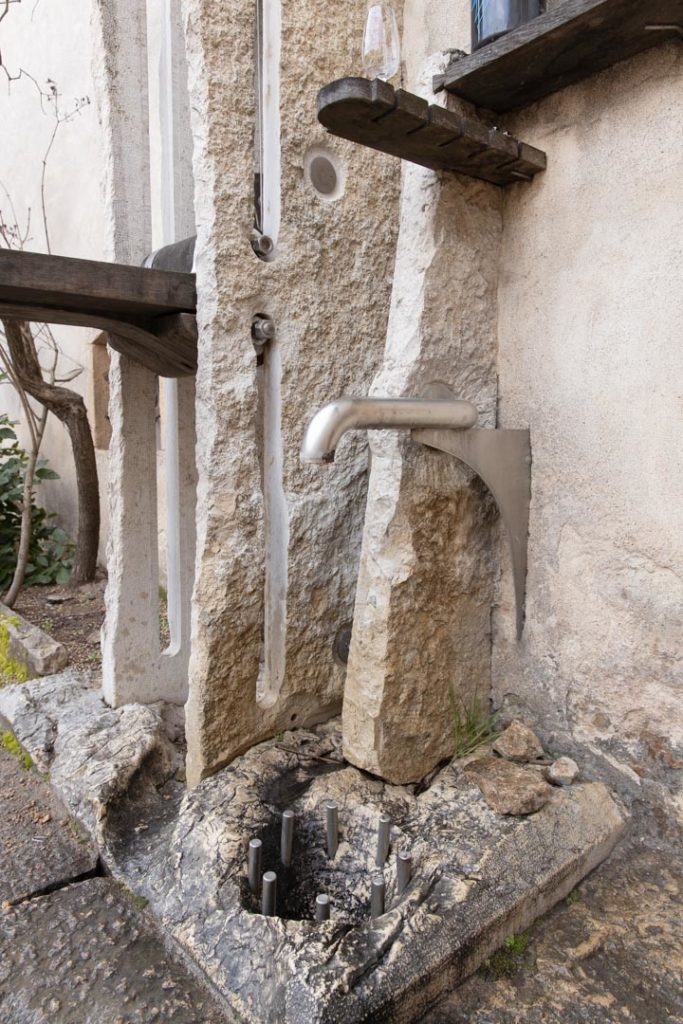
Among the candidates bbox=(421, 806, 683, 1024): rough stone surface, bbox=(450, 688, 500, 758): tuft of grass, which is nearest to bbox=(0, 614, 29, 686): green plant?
bbox=(450, 688, 500, 758): tuft of grass

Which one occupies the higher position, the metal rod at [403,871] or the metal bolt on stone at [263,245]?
the metal bolt on stone at [263,245]

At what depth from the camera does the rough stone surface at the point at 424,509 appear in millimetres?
1945

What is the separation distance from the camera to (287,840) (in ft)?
6.24

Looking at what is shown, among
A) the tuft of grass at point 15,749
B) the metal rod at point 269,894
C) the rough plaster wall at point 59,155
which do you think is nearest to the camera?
the metal rod at point 269,894

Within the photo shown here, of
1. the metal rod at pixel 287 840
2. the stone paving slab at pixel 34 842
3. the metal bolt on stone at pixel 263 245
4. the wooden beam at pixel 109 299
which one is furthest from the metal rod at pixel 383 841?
the metal bolt on stone at pixel 263 245

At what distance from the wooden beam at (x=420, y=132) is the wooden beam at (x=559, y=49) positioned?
14 cm

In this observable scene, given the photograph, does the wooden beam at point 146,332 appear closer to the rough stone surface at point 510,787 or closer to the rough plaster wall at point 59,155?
the rough stone surface at point 510,787

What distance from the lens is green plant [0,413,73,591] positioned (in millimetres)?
5012

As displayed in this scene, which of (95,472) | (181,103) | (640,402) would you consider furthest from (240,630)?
(95,472)

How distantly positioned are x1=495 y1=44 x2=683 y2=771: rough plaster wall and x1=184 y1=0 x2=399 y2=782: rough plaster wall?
0.50m

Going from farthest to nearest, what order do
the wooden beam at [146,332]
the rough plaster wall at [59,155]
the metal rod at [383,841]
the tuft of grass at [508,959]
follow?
the rough plaster wall at [59,155] → the wooden beam at [146,332] → the metal rod at [383,841] → the tuft of grass at [508,959]

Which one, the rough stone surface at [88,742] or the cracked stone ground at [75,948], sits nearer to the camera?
the cracked stone ground at [75,948]

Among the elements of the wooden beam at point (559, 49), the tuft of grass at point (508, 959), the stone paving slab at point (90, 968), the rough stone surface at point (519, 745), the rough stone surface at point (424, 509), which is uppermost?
the wooden beam at point (559, 49)

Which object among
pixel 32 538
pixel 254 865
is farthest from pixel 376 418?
pixel 32 538
